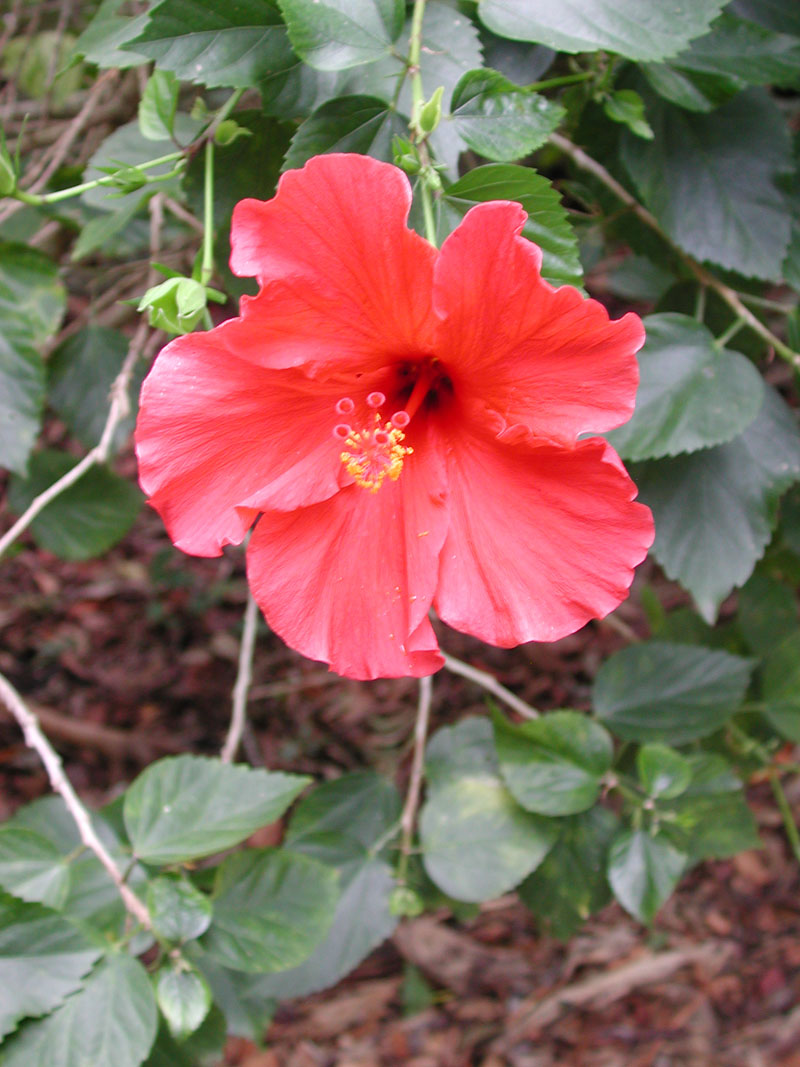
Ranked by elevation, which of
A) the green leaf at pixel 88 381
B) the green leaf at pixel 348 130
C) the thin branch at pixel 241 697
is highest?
the green leaf at pixel 348 130

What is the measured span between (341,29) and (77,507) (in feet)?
4.52

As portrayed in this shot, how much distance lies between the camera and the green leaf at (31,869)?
4.27ft

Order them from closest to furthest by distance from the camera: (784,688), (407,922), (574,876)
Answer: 1. (574,876)
2. (784,688)
3. (407,922)

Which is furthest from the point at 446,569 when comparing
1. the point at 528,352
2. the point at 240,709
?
the point at 240,709

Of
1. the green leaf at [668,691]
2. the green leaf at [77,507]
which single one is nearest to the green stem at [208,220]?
the green leaf at [77,507]

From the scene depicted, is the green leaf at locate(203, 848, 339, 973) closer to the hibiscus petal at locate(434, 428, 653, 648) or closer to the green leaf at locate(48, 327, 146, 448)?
the hibiscus petal at locate(434, 428, 653, 648)

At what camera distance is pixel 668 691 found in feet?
5.43

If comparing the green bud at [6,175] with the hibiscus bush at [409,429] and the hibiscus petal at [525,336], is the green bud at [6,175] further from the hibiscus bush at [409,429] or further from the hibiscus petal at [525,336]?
the hibiscus petal at [525,336]

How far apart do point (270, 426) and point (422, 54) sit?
0.50m

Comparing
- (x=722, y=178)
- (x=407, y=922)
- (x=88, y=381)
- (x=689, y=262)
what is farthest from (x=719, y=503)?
(x=407, y=922)

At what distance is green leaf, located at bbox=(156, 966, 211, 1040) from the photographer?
1131mm

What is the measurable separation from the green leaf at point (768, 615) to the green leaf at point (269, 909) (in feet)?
3.58

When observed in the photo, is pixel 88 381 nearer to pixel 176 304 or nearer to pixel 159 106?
pixel 159 106

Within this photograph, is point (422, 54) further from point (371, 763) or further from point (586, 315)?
point (371, 763)
